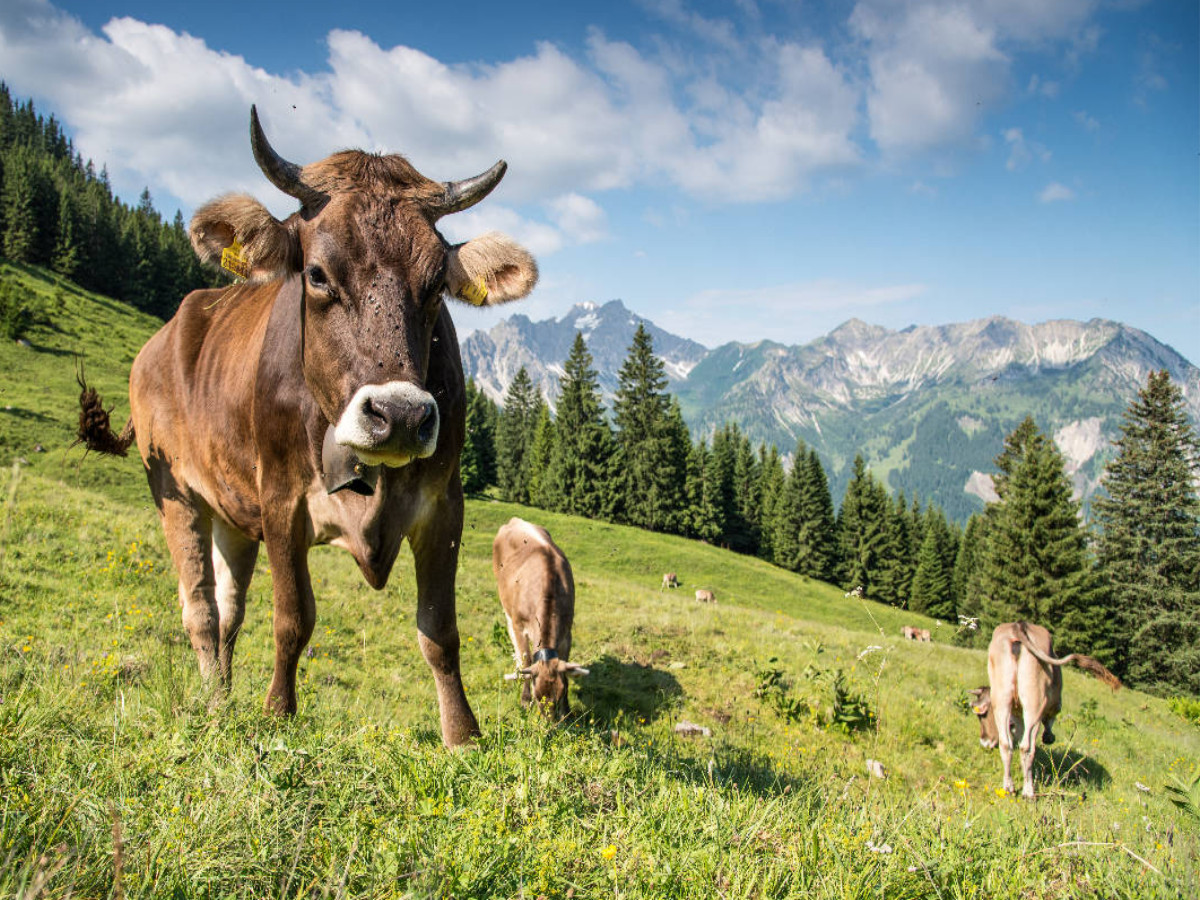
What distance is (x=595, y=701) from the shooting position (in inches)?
377

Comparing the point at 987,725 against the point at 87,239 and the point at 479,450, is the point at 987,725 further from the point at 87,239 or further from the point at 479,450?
the point at 87,239

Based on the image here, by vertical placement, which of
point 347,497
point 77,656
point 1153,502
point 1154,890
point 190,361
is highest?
point 1153,502

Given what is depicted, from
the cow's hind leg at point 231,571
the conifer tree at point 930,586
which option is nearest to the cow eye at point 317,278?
the cow's hind leg at point 231,571

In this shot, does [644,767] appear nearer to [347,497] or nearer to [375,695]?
[347,497]

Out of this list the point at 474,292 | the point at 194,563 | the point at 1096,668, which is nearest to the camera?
the point at 474,292

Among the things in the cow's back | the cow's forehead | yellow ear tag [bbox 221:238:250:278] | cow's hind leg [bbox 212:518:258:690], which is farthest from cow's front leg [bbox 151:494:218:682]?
the cow's back

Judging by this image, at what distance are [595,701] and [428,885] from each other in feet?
26.5

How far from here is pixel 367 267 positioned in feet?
10.5

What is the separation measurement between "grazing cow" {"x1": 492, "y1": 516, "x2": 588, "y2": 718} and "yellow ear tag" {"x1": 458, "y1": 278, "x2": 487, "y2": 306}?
5.80 m

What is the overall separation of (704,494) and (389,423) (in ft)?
216

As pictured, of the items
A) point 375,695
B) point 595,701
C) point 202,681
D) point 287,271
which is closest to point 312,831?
point 202,681

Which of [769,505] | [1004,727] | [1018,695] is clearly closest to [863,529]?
[769,505]

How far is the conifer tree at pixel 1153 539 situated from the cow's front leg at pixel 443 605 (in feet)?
162

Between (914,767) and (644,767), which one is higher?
(644,767)
